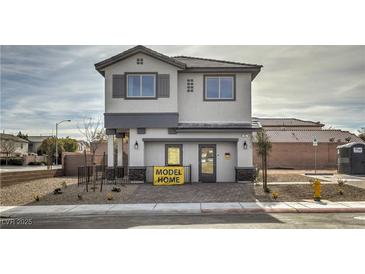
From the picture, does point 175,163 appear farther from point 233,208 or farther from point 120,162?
point 233,208

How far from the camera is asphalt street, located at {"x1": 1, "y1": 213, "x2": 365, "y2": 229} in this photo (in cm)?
1085

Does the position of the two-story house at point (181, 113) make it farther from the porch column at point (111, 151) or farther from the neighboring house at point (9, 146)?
the neighboring house at point (9, 146)

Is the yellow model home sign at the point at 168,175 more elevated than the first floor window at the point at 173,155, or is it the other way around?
the first floor window at the point at 173,155

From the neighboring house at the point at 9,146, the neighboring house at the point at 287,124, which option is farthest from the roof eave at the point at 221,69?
the neighboring house at the point at 9,146

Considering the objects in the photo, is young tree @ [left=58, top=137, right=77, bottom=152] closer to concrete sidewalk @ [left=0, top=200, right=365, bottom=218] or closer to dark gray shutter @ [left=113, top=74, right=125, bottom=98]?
dark gray shutter @ [left=113, top=74, right=125, bottom=98]

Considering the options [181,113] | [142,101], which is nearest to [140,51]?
[142,101]

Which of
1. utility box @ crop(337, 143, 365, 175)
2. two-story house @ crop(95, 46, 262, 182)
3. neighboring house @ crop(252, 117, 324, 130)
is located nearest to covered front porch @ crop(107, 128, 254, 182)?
two-story house @ crop(95, 46, 262, 182)

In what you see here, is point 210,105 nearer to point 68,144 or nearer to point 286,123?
point 286,123

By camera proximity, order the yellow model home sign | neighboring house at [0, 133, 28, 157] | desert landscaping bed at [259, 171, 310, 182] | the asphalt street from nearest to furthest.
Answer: the asphalt street, the yellow model home sign, desert landscaping bed at [259, 171, 310, 182], neighboring house at [0, 133, 28, 157]

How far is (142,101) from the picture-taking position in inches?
832

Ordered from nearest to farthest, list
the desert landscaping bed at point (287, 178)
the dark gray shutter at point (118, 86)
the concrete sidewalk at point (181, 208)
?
the concrete sidewalk at point (181, 208) → the dark gray shutter at point (118, 86) → the desert landscaping bed at point (287, 178)

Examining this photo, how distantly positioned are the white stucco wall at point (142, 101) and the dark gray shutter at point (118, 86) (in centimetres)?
23

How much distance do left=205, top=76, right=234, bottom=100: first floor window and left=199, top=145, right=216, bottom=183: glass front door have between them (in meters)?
3.02

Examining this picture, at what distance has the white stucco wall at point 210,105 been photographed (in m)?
21.5
